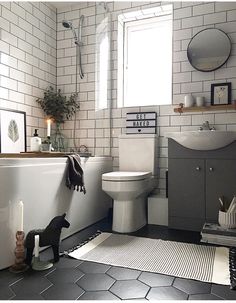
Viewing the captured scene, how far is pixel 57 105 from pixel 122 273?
79.4 inches

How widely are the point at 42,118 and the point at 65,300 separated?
2122 millimetres

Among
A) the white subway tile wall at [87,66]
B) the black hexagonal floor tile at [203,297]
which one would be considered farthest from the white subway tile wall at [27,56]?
the black hexagonal floor tile at [203,297]

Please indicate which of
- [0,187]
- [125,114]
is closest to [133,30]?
[125,114]

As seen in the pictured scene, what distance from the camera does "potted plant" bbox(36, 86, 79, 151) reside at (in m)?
2.88

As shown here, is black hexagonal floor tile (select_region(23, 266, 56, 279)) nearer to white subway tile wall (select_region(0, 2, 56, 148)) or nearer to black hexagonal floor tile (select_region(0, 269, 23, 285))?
black hexagonal floor tile (select_region(0, 269, 23, 285))

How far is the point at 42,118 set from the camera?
291 cm

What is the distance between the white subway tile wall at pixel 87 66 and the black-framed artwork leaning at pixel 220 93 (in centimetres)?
5

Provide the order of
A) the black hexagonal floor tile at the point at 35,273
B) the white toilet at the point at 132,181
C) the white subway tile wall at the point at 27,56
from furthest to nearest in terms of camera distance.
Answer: the white subway tile wall at the point at 27,56
the white toilet at the point at 132,181
the black hexagonal floor tile at the point at 35,273

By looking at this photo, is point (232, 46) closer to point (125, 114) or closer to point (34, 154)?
point (125, 114)

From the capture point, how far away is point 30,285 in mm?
1327

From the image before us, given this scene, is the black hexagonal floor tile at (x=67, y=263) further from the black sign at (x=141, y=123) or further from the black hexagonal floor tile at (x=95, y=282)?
the black sign at (x=141, y=123)

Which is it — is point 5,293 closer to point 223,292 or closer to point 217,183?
point 223,292

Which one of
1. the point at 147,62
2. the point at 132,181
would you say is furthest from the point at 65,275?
the point at 147,62

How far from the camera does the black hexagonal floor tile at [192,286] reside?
128 cm
